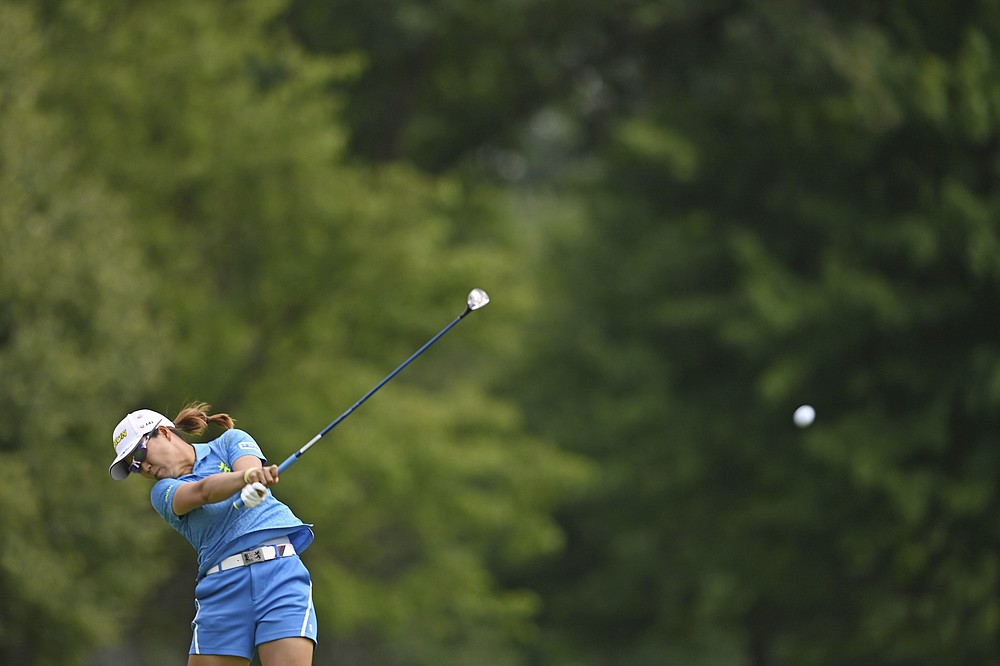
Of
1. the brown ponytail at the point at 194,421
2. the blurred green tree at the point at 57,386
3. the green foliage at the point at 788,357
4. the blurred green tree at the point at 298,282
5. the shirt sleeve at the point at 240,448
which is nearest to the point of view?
the shirt sleeve at the point at 240,448

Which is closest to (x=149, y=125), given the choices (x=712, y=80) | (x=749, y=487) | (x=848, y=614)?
(x=712, y=80)

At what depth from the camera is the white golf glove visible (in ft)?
17.9

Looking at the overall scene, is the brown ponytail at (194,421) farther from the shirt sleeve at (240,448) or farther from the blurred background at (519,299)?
the blurred background at (519,299)

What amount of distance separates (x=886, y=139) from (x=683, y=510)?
675cm

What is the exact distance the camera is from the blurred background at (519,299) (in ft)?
41.8

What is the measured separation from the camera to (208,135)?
1582 cm

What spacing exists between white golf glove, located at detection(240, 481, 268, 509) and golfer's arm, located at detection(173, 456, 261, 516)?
36mm

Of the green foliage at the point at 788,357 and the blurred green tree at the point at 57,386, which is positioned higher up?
the green foliage at the point at 788,357

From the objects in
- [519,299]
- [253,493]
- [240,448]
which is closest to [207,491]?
[253,493]

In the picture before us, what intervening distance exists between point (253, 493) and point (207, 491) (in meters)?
0.25

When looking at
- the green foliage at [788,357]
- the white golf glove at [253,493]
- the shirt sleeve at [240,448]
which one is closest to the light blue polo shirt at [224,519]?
the shirt sleeve at [240,448]

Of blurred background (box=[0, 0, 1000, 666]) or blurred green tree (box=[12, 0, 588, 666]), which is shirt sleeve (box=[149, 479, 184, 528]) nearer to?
blurred background (box=[0, 0, 1000, 666])

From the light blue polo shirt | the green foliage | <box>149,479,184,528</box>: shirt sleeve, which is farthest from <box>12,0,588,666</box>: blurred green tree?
<box>149,479,184,528</box>: shirt sleeve

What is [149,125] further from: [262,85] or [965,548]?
[965,548]
